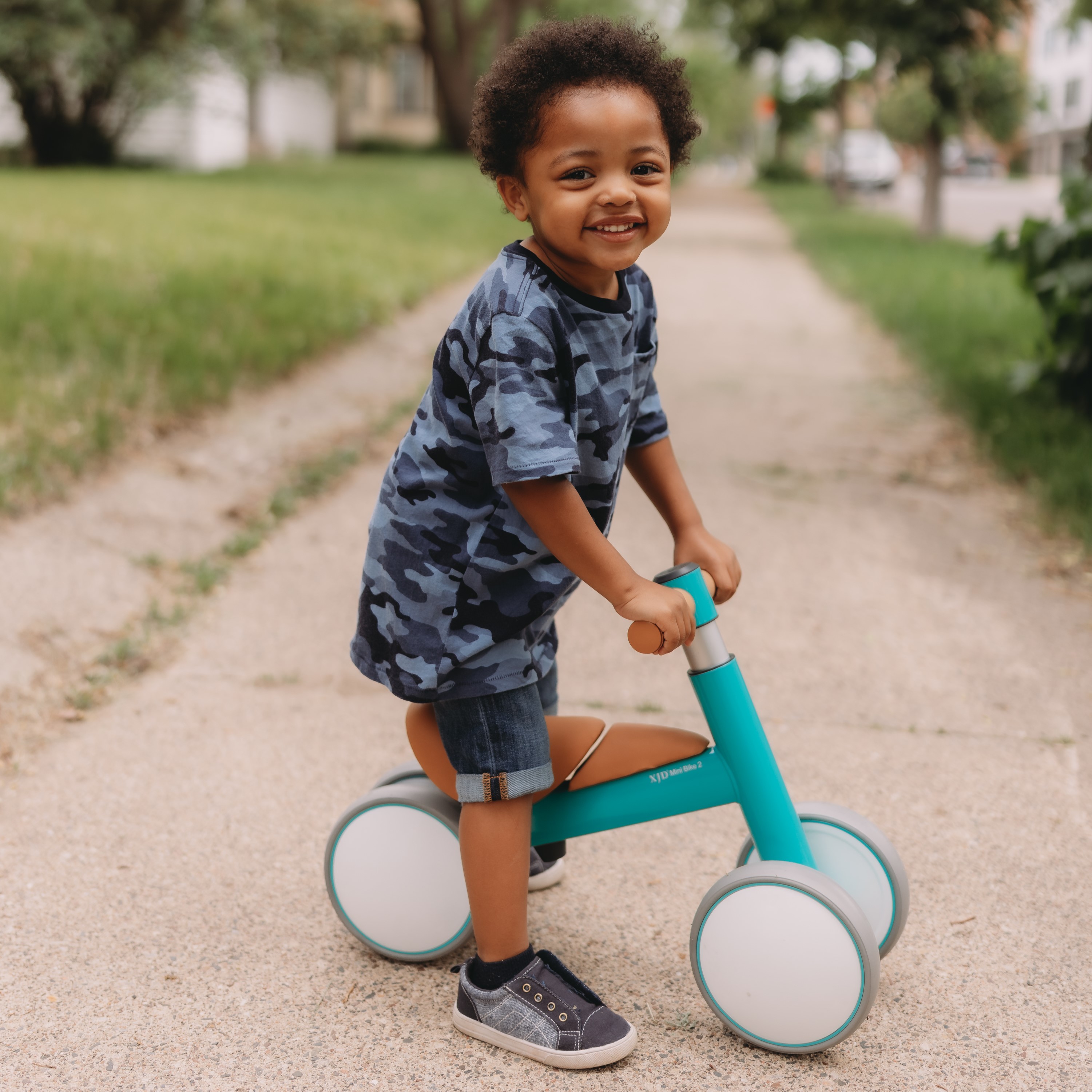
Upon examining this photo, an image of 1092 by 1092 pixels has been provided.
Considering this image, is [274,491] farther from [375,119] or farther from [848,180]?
[375,119]

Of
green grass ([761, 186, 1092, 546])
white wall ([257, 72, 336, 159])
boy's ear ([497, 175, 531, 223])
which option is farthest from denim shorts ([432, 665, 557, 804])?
white wall ([257, 72, 336, 159])

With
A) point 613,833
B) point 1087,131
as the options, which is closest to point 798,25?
point 1087,131

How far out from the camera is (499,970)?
195cm

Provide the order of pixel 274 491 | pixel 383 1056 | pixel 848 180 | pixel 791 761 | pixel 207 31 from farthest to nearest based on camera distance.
A: pixel 848 180, pixel 207 31, pixel 274 491, pixel 791 761, pixel 383 1056

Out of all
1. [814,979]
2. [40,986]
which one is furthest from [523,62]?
[40,986]

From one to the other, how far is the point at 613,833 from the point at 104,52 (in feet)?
60.9

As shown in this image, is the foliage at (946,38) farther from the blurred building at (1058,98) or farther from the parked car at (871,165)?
the blurred building at (1058,98)

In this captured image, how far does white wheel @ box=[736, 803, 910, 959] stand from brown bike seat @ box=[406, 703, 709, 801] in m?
0.22

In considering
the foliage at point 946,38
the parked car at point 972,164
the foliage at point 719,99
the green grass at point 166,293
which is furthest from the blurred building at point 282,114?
the parked car at point 972,164

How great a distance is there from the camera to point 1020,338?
25.2 ft

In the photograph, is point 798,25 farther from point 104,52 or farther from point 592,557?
point 592,557

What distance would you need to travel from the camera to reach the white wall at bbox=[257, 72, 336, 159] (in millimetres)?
31656

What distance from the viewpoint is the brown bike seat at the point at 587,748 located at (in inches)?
79.0

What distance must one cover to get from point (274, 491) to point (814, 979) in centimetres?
334
